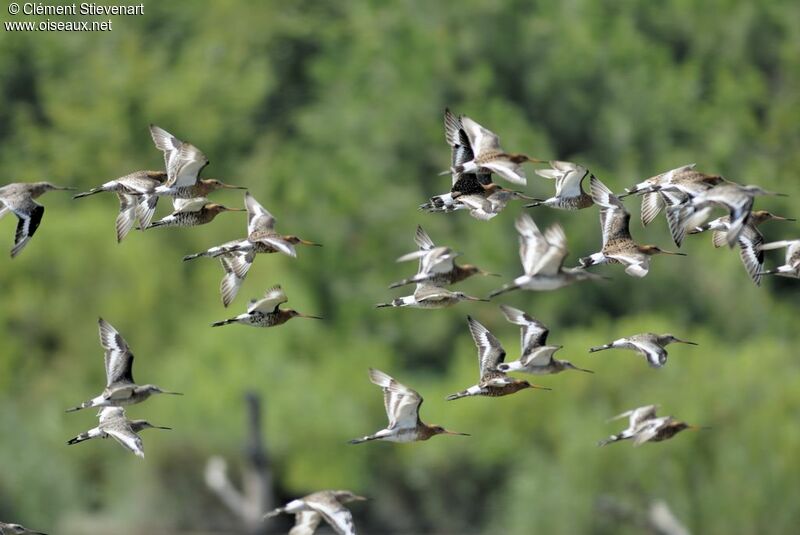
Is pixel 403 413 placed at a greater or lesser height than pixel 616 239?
lesser

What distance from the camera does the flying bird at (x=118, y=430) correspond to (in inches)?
583

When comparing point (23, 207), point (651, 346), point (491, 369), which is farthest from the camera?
point (491, 369)

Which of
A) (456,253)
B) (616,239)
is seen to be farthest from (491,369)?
(616,239)

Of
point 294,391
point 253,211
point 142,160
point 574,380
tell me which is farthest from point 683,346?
point 253,211

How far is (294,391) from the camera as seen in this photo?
45656mm

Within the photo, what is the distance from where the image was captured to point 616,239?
1675cm

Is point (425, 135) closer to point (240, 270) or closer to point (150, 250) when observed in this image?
point (150, 250)

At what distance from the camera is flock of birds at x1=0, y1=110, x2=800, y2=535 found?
1614cm

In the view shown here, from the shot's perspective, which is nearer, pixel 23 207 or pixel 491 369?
pixel 23 207

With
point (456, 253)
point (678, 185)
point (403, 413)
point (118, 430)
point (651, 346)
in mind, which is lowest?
point (403, 413)

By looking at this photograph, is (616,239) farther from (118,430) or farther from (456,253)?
(118,430)

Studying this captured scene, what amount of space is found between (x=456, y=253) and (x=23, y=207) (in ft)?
12.1

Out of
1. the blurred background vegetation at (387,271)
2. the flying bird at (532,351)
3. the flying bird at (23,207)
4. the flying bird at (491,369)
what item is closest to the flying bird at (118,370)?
the flying bird at (23,207)

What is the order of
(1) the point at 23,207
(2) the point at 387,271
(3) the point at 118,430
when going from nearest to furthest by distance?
(3) the point at 118,430 < (1) the point at 23,207 < (2) the point at 387,271
